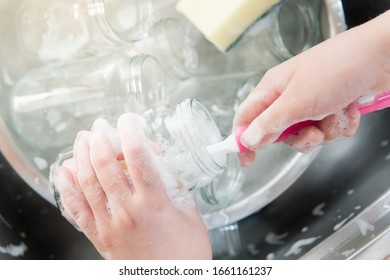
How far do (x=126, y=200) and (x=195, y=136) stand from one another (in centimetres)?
10

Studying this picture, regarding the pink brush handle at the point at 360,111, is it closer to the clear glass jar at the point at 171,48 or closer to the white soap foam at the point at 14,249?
the clear glass jar at the point at 171,48

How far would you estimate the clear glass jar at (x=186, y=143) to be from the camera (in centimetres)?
49

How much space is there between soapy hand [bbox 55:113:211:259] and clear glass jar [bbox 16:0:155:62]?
162 millimetres

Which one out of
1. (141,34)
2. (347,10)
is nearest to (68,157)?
(141,34)

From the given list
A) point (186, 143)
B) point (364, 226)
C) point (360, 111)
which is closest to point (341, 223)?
point (364, 226)

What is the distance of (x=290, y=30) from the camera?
26.4 inches

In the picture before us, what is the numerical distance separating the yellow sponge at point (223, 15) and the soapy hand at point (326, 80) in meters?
0.12

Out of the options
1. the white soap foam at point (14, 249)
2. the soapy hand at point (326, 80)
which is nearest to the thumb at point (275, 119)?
the soapy hand at point (326, 80)

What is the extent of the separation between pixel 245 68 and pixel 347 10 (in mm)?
173

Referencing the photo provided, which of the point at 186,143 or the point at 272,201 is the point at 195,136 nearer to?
the point at 186,143

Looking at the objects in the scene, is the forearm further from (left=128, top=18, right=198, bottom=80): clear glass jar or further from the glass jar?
(left=128, top=18, right=198, bottom=80): clear glass jar

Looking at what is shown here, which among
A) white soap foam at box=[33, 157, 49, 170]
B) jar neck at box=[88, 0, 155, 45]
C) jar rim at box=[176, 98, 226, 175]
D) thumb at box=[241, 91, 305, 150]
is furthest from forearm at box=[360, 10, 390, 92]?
white soap foam at box=[33, 157, 49, 170]

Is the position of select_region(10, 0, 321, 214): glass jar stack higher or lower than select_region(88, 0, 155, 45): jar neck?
lower

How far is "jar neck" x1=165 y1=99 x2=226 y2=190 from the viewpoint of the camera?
49cm
